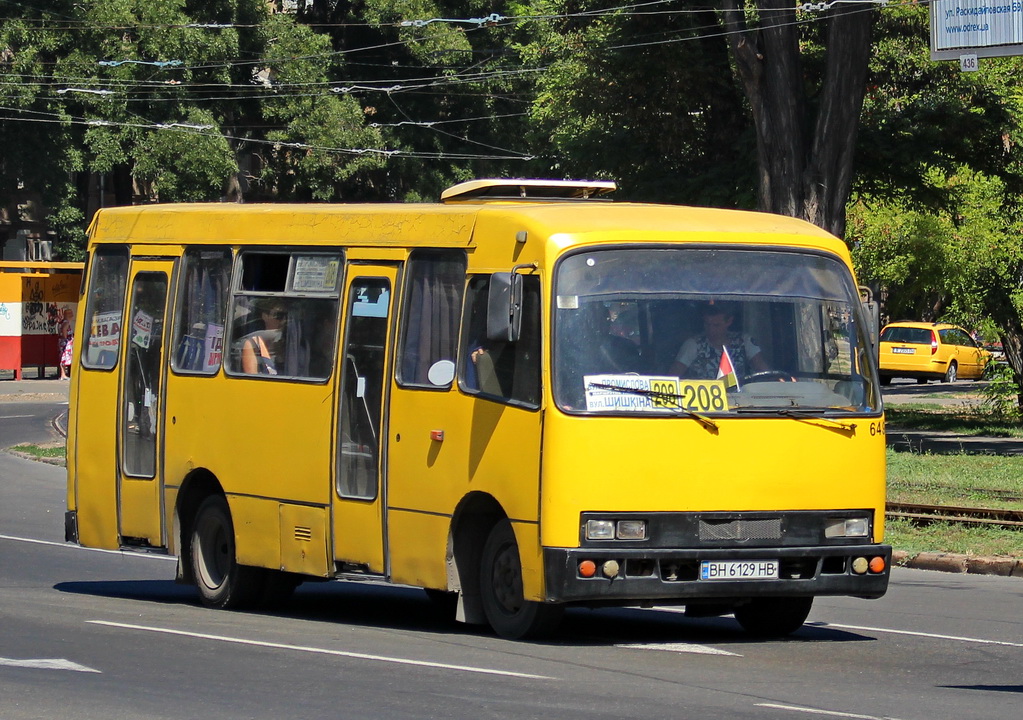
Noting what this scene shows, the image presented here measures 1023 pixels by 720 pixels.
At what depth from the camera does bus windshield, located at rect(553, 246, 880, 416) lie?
A: 30.4 feet

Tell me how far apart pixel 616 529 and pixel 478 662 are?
102cm

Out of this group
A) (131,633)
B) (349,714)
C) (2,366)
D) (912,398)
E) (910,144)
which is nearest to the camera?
Result: (349,714)

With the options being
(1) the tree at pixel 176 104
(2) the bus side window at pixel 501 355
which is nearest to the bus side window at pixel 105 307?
(2) the bus side window at pixel 501 355

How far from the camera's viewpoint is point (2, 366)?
45.6 metres

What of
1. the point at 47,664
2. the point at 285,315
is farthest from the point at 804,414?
the point at 47,664

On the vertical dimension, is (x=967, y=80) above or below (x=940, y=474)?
above

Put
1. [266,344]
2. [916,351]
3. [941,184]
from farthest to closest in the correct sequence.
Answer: [916,351] < [941,184] < [266,344]

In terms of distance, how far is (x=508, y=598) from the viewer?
9711 mm

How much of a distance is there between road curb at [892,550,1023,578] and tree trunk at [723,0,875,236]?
9.49 meters

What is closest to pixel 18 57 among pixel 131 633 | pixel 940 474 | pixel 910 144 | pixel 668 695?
pixel 910 144

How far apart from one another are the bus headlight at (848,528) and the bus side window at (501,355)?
1.78 m

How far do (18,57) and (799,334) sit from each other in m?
40.3

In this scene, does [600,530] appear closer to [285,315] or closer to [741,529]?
[741,529]

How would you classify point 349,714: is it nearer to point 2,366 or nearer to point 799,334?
point 799,334
